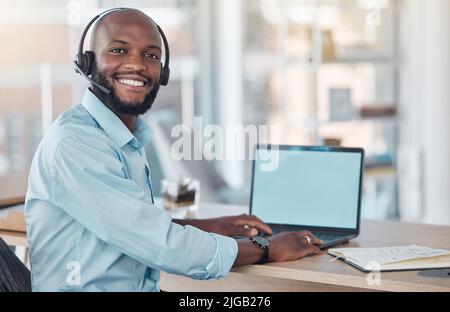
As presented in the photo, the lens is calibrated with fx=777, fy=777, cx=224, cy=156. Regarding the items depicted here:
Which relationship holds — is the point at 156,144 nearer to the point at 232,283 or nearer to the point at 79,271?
the point at 232,283

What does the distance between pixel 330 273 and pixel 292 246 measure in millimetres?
153

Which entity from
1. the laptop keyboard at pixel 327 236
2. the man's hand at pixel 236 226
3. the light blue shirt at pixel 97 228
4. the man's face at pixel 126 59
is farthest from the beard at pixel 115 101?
the laptop keyboard at pixel 327 236

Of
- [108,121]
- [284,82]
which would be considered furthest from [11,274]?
[284,82]

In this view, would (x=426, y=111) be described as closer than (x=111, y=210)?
No

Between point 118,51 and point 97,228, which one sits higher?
point 118,51

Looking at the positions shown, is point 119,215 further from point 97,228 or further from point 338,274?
point 338,274

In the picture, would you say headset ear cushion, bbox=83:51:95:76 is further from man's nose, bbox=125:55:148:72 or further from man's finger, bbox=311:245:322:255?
man's finger, bbox=311:245:322:255

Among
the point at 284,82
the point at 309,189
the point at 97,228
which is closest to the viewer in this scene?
the point at 97,228

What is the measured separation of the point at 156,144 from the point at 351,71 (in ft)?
5.79

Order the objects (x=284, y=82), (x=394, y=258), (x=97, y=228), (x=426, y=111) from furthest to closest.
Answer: (x=284, y=82) < (x=426, y=111) < (x=394, y=258) < (x=97, y=228)

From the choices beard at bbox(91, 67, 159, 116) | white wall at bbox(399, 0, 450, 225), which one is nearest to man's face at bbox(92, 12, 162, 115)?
beard at bbox(91, 67, 159, 116)

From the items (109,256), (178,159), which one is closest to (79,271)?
(109,256)

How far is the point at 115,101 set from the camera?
1.75 meters
